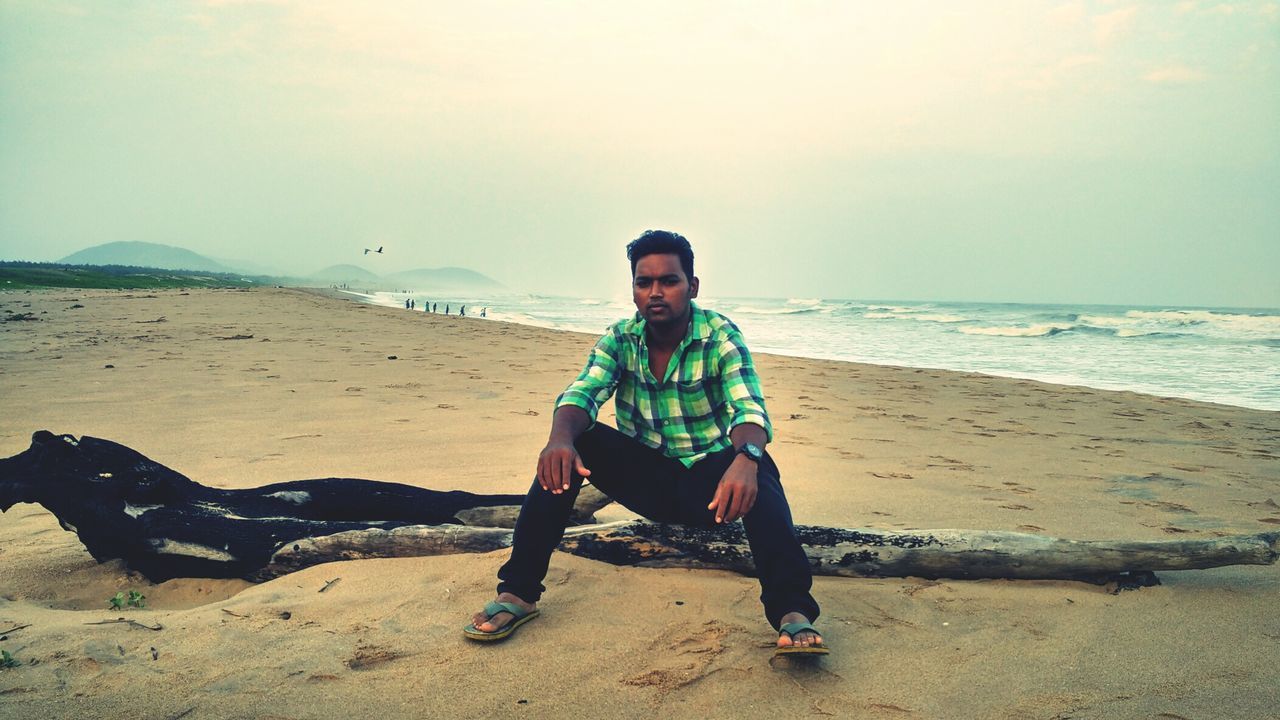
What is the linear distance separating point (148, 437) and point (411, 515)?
3680 mm

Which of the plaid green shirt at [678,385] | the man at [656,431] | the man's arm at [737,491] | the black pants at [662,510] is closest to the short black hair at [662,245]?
the man at [656,431]

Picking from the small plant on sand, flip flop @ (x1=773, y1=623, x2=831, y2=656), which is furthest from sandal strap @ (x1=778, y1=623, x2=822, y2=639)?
the small plant on sand

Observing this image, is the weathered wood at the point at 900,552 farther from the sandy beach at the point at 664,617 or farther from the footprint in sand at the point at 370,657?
the footprint in sand at the point at 370,657

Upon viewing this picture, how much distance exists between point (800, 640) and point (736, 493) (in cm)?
51

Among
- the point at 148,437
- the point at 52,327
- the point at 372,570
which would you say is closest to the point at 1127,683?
the point at 372,570

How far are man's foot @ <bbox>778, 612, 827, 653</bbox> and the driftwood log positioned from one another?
684 mm

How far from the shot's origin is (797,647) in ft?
7.83

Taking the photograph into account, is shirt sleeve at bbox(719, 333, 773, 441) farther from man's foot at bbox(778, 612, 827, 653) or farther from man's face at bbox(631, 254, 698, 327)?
man's foot at bbox(778, 612, 827, 653)

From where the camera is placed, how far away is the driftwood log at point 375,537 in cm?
312

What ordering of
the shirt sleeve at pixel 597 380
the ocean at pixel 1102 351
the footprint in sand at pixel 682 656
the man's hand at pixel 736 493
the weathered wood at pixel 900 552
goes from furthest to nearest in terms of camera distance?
1. the ocean at pixel 1102 351
2. the weathered wood at pixel 900 552
3. the shirt sleeve at pixel 597 380
4. the man's hand at pixel 736 493
5. the footprint in sand at pixel 682 656

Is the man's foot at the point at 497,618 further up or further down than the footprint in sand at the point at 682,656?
further up

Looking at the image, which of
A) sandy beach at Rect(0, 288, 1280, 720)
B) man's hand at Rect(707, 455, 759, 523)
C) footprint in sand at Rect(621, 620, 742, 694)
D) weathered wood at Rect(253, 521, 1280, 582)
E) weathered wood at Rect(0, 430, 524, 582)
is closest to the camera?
sandy beach at Rect(0, 288, 1280, 720)

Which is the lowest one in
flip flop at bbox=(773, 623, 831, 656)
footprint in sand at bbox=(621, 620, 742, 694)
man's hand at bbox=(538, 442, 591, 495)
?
footprint in sand at bbox=(621, 620, 742, 694)

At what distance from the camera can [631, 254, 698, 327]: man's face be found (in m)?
2.93
